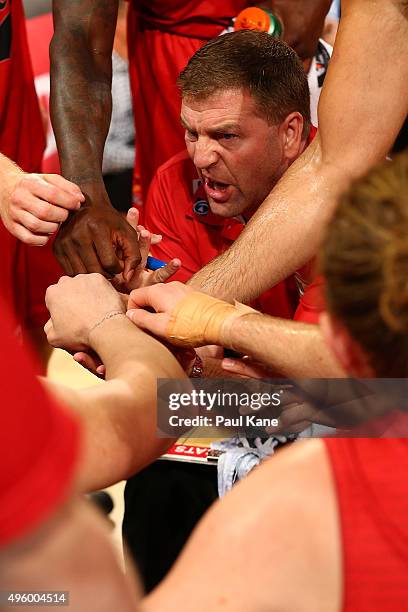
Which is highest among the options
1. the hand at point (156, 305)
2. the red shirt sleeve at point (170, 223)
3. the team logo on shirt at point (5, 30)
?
the team logo on shirt at point (5, 30)

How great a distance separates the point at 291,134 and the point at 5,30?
71 centimetres

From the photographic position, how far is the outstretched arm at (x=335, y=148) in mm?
1678

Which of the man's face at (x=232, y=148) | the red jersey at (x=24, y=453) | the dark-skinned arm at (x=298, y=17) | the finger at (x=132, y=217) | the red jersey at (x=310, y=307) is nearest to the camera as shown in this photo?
the red jersey at (x=24, y=453)

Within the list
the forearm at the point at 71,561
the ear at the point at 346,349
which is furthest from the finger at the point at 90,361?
the forearm at the point at 71,561

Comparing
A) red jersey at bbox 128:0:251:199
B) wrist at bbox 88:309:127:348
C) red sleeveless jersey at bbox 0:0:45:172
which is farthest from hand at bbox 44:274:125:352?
red jersey at bbox 128:0:251:199

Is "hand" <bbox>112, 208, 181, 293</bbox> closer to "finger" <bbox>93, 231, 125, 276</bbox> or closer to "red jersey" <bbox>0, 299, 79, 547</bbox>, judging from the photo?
"finger" <bbox>93, 231, 125, 276</bbox>

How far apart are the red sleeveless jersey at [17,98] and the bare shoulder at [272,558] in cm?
162

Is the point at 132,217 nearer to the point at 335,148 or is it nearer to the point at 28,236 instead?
the point at 28,236

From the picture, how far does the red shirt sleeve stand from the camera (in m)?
2.28

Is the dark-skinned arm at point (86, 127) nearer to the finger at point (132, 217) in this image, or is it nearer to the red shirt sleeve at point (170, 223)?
the finger at point (132, 217)

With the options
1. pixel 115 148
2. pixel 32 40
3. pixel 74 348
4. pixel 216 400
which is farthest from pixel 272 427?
pixel 32 40

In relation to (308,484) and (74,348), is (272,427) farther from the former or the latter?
(308,484)

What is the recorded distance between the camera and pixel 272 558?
84 centimetres

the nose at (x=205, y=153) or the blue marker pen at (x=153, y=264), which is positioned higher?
the nose at (x=205, y=153)
